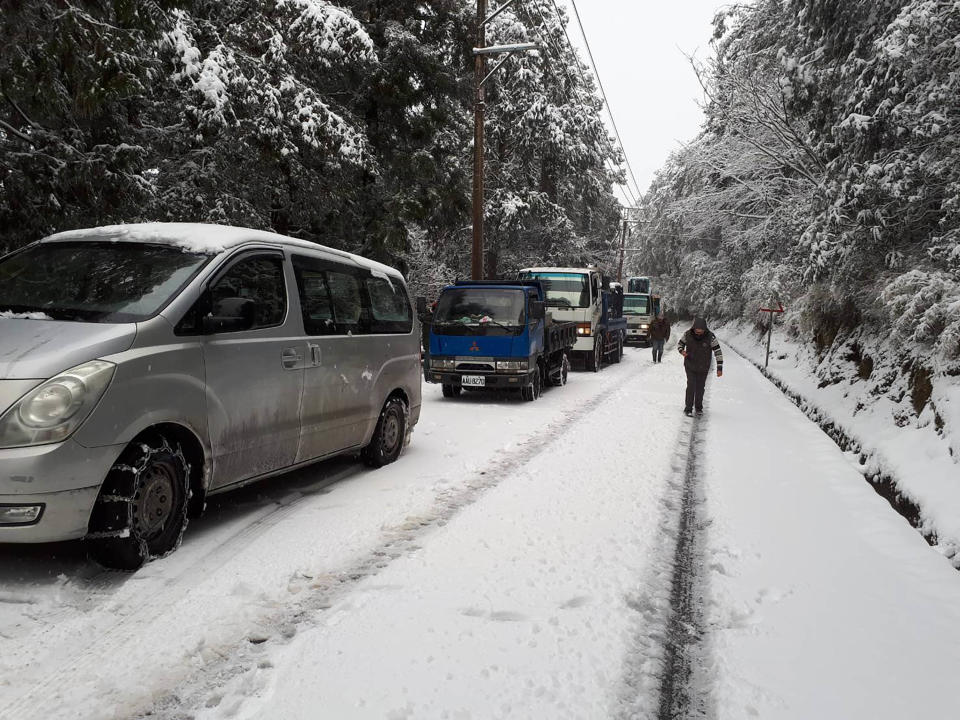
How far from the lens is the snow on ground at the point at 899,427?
19.6 ft

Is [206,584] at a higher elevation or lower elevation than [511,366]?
lower

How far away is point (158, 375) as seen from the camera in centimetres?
421

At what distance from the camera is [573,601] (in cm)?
399

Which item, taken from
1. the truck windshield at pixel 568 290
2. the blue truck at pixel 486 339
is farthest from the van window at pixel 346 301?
the truck windshield at pixel 568 290

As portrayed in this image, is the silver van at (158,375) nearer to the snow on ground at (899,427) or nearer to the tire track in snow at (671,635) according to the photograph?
the tire track in snow at (671,635)

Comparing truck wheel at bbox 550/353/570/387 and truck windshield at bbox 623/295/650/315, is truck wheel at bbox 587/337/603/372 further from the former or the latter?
truck windshield at bbox 623/295/650/315

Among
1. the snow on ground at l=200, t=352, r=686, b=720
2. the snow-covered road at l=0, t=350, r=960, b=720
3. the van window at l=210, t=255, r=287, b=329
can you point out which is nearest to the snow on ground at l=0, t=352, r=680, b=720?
the snow-covered road at l=0, t=350, r=960, b=720

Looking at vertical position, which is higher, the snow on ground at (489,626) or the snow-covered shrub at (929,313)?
the snow-covered shrub at (929,313)

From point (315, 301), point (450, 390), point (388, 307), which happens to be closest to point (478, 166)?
A: point (450, 390)

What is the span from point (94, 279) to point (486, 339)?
27.8ft

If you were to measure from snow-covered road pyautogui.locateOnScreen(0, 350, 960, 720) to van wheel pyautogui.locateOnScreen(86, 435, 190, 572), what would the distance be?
0.14 m

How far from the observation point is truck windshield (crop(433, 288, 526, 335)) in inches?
500

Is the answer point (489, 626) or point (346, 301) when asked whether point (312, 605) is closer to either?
point (489, 626)

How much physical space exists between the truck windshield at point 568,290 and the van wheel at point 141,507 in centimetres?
1557
